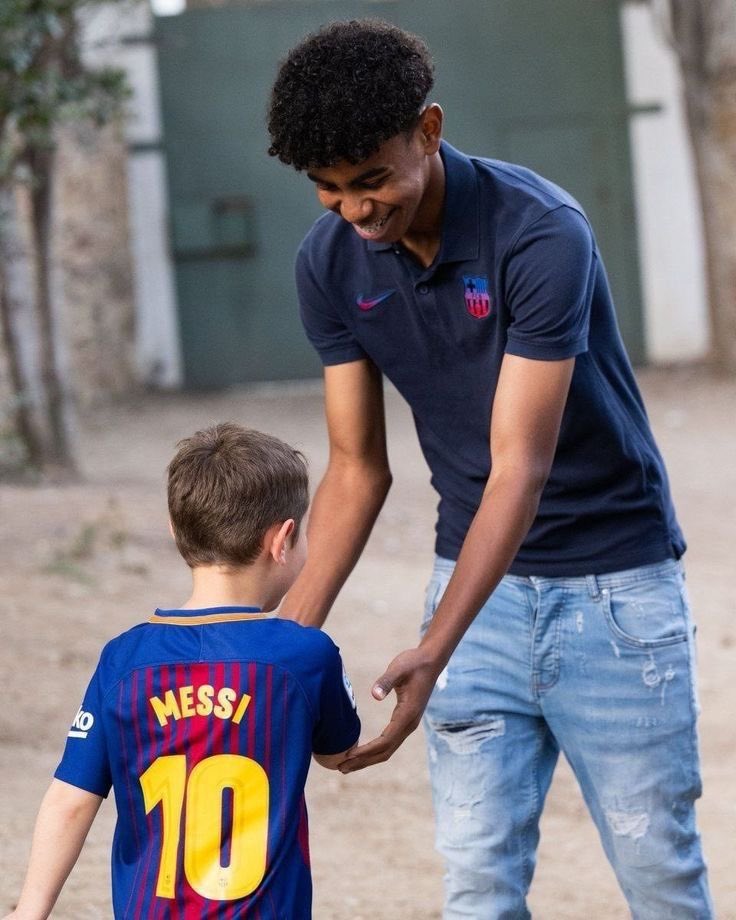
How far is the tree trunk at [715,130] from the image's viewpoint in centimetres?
1205

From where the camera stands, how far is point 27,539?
734cm

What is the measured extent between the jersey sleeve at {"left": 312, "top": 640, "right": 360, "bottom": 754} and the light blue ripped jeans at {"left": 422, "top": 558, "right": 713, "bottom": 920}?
469mm

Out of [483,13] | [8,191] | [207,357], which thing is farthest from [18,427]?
[483,13]

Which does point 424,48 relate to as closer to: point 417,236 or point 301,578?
point 417,236

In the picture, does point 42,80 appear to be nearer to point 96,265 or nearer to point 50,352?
point 50,352

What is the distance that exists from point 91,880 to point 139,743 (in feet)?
6.50

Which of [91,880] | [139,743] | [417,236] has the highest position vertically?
[417,236]

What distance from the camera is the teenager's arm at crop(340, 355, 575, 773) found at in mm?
2172

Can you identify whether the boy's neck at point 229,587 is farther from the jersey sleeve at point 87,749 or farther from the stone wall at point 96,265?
the stone wall at point 96,265

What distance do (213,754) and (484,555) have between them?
20.5 inches

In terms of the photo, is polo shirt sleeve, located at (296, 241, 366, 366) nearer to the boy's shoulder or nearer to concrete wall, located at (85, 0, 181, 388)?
the boy's shoulder

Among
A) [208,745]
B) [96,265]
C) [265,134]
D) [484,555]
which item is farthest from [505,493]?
[265,134]

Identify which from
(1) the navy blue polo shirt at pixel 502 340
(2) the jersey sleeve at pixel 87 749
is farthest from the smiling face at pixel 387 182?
(2) the jersey sleeve at pixel 87 749

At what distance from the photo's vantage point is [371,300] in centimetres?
248
